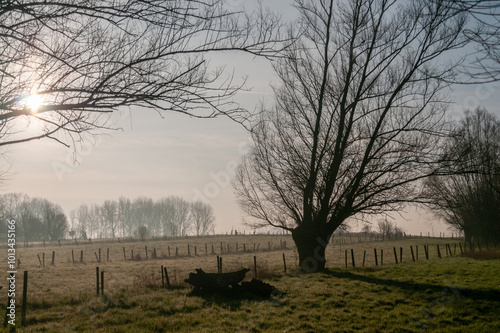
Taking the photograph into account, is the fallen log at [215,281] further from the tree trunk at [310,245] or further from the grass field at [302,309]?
the tree trunk at [310,245]

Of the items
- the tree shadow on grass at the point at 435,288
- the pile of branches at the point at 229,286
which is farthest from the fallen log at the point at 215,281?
the tree shadow on grass at the point at 435,288

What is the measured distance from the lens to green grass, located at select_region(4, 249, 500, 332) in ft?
27.2

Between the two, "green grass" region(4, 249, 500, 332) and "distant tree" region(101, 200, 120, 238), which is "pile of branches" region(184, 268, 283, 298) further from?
"distant tree" region(101, 200, 120, 238)

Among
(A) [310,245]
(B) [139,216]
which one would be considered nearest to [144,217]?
(B) [139,216]

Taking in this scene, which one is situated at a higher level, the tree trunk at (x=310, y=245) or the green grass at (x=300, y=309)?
the tree trunk at (x=310, y=245)

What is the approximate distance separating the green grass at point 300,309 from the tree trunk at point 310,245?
3.04 m

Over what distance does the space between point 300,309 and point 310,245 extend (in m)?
7.07

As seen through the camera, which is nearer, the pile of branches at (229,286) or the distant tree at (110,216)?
the pile of branches at (229,286)

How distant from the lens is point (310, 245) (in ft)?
55.3

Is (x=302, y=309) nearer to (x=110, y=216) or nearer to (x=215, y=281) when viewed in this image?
(x=215, y=281)

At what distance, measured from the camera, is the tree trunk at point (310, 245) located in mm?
16734

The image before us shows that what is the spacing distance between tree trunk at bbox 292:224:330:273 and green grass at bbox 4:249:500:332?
9.98 ft

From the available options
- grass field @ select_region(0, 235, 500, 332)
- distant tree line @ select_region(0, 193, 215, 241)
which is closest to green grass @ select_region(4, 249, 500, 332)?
grass field @ select_region(0, 235, 500, 332)

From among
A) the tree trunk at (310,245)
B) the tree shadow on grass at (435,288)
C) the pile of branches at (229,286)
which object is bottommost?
the tree shadow on grass at (435,288)
